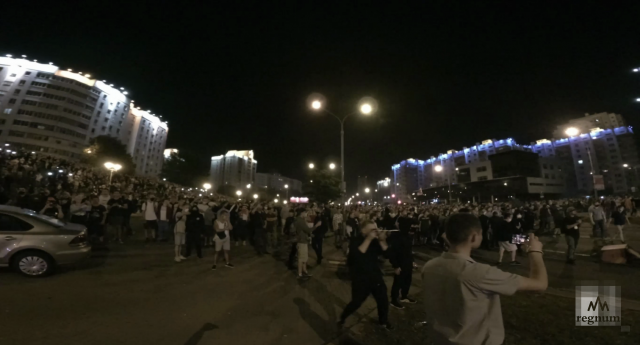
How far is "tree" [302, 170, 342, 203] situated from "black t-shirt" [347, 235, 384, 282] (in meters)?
17.2

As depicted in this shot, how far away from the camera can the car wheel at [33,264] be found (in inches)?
274

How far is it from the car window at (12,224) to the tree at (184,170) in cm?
6212

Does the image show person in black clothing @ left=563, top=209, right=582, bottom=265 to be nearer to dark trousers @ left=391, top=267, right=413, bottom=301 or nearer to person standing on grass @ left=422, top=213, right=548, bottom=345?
dark trousers @ left=391, top=267, right=413, bottom=301

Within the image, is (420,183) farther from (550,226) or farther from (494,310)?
(494,310)

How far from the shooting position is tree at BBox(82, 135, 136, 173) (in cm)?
4872

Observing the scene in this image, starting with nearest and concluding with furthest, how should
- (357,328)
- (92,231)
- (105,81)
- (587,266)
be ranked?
(357,328) → (587,266) → (92,231) → (105,81)

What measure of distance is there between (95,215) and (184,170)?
59372mm

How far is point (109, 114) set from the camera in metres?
73.9

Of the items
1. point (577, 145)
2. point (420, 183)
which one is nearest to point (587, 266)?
point (577, 145)

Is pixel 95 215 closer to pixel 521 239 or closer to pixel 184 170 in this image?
pixel 521 239

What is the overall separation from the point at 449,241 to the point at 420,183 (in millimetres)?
144366

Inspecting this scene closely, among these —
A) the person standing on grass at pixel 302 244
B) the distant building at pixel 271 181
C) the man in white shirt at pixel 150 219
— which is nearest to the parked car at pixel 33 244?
the man in white shirt at pixel 150 219

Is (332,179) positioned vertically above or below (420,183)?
below

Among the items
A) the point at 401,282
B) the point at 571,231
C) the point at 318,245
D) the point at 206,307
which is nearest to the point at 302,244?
the point at 318,245
